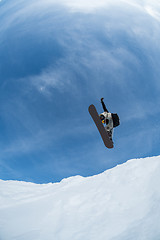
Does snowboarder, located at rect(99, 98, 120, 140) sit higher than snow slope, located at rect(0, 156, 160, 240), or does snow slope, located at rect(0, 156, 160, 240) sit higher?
snowboarder, located at rect(99, 98, 120, 140)

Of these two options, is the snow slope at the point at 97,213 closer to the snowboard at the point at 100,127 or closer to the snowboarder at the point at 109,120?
the snowboard at the point at 100,127

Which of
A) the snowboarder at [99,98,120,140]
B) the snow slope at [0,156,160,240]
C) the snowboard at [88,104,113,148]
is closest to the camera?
the snow slope at [0,156,160,240]

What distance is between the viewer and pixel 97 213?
8.27 m

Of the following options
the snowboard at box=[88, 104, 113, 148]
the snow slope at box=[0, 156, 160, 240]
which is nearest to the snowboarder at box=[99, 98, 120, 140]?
the snowboard at box=[88, 104, 113, 148]

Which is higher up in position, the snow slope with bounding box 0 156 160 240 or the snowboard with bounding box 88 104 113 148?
the snowboard with bounding box 88 104 113 148

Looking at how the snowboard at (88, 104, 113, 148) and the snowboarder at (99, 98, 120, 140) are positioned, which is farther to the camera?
the snowboarder at (99, 98, 120, 140)

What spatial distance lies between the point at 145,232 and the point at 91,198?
523 centimetres

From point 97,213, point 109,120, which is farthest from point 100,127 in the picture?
point 97,213

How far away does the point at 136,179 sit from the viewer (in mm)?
10570

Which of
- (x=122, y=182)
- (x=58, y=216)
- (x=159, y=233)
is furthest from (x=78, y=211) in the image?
(x=159, y=233)

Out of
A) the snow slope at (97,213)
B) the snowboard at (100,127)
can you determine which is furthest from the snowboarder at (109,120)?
the snow slope at (97,213)

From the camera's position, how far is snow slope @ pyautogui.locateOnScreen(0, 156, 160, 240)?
20.6ft

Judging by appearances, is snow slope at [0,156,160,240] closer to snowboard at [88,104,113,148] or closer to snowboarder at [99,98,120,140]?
snowboard at [88,104,113,148]

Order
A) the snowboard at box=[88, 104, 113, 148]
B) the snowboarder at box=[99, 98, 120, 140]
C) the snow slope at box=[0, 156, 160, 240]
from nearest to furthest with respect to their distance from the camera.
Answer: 1. the snow slope at box=[0, 156, 160, 240]
2. the snowboard at box=[88, 104, 113, 148]
3. the snowboarder at box=[99, 98, 120, 140]
